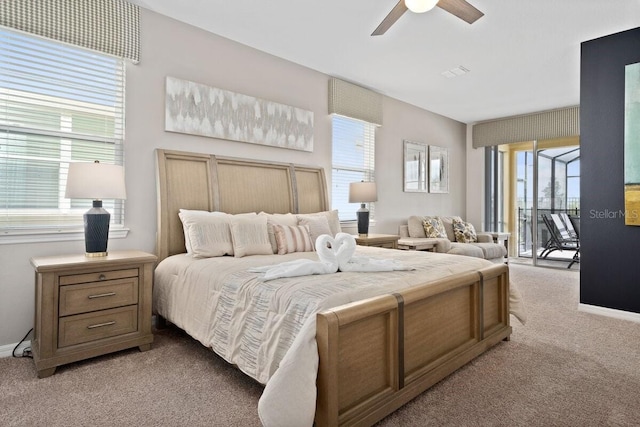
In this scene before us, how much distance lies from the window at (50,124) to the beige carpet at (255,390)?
1.04 meters

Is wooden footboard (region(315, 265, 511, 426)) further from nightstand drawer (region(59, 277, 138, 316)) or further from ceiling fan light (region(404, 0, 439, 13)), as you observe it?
ceiling fan light (region(404, 0, 439, 13))

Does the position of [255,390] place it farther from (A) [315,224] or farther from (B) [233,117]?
(B) [233,117]

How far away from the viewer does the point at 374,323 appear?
5.68ft

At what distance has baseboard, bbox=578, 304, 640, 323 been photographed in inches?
130

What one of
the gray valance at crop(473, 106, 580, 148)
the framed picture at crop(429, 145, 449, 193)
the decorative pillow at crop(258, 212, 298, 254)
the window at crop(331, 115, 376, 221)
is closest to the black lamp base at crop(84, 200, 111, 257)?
the decorative pillow at crop(258, 212, 298, 254)

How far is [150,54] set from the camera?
10.3 ft

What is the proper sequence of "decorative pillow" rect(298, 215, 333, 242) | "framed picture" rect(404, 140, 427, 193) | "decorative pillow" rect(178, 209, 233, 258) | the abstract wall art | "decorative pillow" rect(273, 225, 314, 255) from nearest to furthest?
1. "decorative pillow" rect(178, 209, 233, 258)
2. "decorative pillow" rect(273, 225, 314, 255)
3. the abstract wall art
4. "decorative pillow" rect(298, 215, 333, 242)
5. "framed picture" rect(404, 140, 427, 193)

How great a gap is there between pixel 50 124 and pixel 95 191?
77 cm

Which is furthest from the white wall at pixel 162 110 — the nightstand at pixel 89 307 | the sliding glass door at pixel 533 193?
the sliding glass door at pixel 533 193

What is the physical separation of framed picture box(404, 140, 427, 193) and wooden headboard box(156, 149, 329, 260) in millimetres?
1907

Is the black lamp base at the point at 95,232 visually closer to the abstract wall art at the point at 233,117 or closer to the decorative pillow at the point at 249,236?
the decorative pillow at the point at 249,236

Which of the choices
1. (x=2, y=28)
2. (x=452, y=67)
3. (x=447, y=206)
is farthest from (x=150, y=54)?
(x=447, y=206)

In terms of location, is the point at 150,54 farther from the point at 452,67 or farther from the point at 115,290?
the point at 452,67

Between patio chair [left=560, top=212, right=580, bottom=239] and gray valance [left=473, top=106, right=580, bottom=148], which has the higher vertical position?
gray valance [left=473, top=106, right=580, bottom=148]
